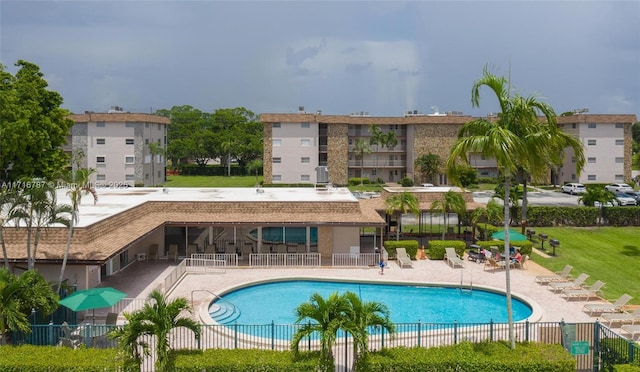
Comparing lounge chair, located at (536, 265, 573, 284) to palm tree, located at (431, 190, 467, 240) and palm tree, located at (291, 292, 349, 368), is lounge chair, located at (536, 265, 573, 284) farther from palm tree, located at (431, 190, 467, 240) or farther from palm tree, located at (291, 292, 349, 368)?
palm tree, located at (291, 292, 349, 368)

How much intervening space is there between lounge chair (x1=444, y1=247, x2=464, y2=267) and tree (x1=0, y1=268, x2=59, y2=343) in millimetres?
19910

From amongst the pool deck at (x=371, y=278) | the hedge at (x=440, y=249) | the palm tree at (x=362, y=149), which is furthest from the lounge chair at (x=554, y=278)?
the palm tree at (x=362, y=149)

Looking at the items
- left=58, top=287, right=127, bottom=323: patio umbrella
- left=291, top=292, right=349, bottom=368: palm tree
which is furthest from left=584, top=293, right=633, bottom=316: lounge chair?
left=58, top=287, right=127, bottom=323: patio umbrella

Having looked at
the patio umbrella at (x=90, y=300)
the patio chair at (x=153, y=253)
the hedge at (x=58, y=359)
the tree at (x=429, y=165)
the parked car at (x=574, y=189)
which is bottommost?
the hedge at (x=58, y=359)

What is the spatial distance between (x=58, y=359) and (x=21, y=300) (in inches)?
131

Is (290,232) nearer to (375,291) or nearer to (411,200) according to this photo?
(411,200)

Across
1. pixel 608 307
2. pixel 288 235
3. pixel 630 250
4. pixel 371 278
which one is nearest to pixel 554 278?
pixel 608 307

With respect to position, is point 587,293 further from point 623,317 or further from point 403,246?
point 403,246

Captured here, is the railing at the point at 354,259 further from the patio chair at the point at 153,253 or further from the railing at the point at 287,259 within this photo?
the patio chair at the point at 153,253

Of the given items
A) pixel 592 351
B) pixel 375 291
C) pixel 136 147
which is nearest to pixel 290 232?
pixel 375 291

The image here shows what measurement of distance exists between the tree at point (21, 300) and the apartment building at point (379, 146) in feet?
188

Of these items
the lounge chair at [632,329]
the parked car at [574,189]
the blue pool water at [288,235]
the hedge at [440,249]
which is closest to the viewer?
the lounge chair at [632,329]

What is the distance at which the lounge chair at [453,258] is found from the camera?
3066 cm

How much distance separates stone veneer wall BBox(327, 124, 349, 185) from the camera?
7825 centimetres
